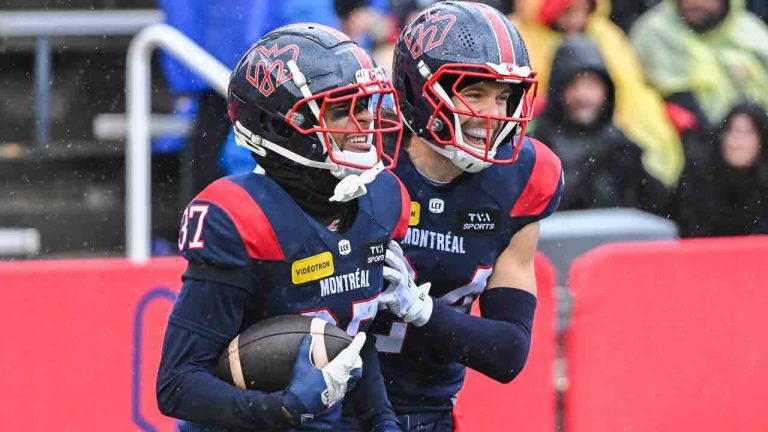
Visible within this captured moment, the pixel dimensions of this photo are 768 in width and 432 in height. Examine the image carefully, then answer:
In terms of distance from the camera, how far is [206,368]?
3.56 m

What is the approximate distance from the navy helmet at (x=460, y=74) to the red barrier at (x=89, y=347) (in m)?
1.52

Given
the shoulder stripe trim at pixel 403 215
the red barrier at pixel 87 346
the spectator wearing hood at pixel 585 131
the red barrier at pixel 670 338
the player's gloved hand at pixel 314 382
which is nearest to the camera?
the player's gloved hand at pixel 314 382

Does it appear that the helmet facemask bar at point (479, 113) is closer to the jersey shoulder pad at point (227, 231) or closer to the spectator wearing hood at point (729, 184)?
the jersey shoulder pad at point (227, 231)

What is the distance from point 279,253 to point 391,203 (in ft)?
1.55

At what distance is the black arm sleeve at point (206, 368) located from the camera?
11.5 feet

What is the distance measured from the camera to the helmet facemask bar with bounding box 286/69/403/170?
369cm

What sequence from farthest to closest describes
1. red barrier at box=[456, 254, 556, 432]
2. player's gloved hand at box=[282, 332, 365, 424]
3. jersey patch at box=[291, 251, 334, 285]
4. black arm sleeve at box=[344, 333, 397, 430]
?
red barrier at box=[456, 254, 556, 432] → black arm sleeve at box=[344, 333, 397, 430] → jersey patch at box=[291, 251, 334, 285] → player's gloved hand at box=[282, 332, 365, 424]

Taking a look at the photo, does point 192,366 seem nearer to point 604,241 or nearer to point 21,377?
point 21,377

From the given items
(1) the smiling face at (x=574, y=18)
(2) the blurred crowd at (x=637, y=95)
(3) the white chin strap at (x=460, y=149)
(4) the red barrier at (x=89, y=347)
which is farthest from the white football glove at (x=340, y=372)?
(1) the smiling face at (x=574, y=18)

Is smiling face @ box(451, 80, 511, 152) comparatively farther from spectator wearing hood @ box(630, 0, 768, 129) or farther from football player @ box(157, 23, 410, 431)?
spectator wearing hood @ box(630, 0, 768, 129)

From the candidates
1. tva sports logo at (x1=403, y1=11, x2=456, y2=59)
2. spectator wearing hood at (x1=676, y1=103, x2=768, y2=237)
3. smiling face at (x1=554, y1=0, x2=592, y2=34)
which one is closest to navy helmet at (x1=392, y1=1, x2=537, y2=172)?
tva sports logo at (x1=403, y1=11, x2=456, y2=59)

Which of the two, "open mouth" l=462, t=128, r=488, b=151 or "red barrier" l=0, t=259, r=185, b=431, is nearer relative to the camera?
"open mouth" l=462, t=128, r=488, b=151

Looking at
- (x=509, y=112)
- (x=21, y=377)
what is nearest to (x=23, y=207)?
(x=21, y=377)

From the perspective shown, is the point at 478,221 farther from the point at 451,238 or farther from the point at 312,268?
the point at 312,268
